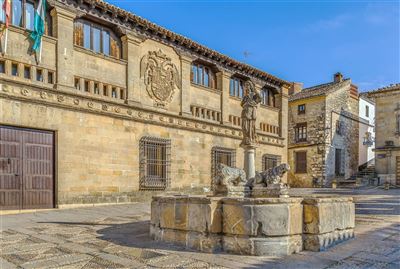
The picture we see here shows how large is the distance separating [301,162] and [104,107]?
2104cm

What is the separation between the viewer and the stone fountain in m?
4.84

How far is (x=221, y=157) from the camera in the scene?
19.3 metres

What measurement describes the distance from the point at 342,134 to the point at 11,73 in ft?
90.1

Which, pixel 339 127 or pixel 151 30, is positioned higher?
pixel 151 30

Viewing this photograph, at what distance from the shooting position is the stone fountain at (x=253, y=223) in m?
4.84

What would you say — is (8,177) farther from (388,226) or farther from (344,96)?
(344,96)

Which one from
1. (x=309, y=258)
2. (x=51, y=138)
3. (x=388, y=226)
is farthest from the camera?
(x=51, y=138)

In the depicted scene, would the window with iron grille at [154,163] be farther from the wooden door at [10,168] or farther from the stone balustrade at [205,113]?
the wooden door at [10,168]

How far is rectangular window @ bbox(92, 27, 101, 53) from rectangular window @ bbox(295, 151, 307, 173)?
2126cm

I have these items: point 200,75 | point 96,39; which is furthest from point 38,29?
point 200,75

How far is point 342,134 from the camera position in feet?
102

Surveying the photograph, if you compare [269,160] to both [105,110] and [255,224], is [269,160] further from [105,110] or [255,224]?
[255,224]

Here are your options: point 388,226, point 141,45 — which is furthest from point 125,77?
point 388,226

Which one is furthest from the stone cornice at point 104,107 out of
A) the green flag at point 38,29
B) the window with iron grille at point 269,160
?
the window with iron grille at point 269,160
